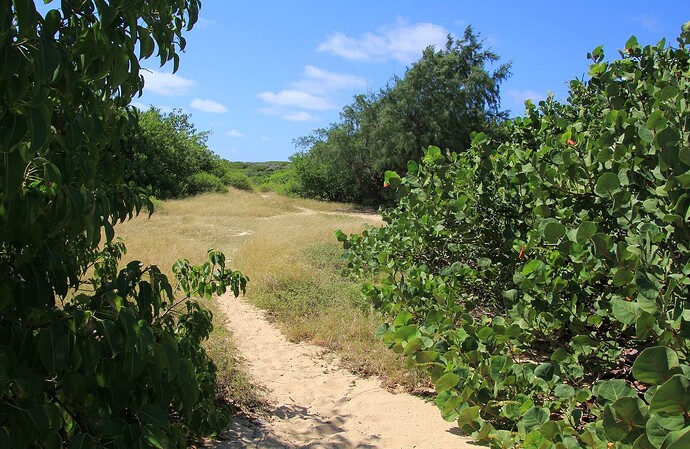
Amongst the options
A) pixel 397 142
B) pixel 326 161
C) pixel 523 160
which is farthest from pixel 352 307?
pixel 326 161

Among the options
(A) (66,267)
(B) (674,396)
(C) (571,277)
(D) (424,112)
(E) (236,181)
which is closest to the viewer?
(B) (674,396)

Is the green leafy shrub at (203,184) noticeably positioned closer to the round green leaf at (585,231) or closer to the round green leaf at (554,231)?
the round green leaf at (554,231)

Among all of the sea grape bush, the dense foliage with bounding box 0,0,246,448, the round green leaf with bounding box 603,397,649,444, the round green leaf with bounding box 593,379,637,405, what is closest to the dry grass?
the sea grape bush

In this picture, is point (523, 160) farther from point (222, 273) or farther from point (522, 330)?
point (222, 273)

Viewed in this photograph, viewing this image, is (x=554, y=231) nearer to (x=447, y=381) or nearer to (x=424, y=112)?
(x=447, y=381)

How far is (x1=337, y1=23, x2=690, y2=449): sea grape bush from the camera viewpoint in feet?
4.91

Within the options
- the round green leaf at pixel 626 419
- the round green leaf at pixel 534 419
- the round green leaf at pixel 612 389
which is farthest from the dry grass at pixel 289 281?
the round green leaf at pixel 626 419

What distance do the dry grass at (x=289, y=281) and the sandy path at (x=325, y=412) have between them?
25cm

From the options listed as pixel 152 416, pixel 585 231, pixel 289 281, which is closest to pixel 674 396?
pixel 585 231

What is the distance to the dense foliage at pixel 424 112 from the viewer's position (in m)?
26.9

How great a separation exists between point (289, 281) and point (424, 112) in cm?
2037

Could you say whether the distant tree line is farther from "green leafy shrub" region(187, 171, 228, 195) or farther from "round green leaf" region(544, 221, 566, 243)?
"round green leaf" region(544, 221, 566, 243)

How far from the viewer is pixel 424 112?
2709 centimetres

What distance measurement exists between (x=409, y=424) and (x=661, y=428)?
9.88ft
